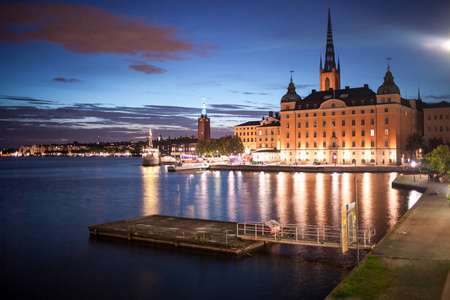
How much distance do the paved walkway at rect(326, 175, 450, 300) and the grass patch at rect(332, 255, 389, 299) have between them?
0.26 metres

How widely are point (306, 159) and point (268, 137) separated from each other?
132 feet

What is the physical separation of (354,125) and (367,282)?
95.8m

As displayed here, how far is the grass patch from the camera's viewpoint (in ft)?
46.8

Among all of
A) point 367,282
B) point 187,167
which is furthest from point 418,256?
point 187,167

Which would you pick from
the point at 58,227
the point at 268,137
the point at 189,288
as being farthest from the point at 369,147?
the point at 189,288

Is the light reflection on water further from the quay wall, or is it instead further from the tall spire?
the tall spire

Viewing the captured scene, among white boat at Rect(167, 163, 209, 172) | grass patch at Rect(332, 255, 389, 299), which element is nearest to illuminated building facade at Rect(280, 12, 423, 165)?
white boat at Rect(167, 163, 209, 172)

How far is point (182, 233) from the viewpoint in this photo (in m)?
26.5

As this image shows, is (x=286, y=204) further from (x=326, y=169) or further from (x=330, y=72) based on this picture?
(x=330, y=72)

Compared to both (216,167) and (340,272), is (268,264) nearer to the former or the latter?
(340,272)

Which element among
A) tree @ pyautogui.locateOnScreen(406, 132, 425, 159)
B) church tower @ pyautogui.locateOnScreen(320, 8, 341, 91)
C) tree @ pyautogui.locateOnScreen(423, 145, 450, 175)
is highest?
church tower @ pyautogui.locateOnScreen(320, 8, 341, 91)

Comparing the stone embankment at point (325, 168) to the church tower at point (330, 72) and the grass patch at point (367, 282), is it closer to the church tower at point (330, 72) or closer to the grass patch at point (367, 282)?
the church tower at point (330, 72)

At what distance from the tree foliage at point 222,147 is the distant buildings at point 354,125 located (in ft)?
105

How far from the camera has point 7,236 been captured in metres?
33.4
